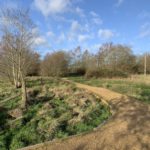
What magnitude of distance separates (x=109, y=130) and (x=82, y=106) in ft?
14.2

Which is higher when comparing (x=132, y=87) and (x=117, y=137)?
(x=132, y=87)

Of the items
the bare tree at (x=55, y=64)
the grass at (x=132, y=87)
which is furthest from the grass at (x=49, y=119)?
the bare tree at (x=55, y=64)

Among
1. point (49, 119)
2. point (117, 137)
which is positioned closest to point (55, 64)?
point (49, 119)

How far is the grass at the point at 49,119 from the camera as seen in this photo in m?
9.36

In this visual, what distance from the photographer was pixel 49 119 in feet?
37.1

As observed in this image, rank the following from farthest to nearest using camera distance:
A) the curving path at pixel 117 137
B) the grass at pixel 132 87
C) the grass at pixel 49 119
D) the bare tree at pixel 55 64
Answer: the bare tree at pixel 55 64 < the grass at pixel 132 87 < the grass at pixel 49 119 < the curving path at pixel 117 137

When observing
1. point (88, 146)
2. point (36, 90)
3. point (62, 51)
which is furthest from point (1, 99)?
point (62, 51)

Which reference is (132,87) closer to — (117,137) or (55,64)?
(117,137)

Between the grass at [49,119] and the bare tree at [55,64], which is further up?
the bare tree at [55,64]

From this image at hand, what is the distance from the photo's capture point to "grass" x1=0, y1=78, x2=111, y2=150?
9.36m

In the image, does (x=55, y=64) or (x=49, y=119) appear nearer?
(x=49, y=119)

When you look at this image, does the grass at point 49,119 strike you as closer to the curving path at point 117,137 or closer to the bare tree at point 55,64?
the curving path at point 117,137

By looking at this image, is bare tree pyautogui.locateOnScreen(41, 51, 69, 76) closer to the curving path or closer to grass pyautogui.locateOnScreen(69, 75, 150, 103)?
grass pyautogui.locateOnScreen(69, 75, 150, 103)

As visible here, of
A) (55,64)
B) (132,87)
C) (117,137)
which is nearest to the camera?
(117,137)
